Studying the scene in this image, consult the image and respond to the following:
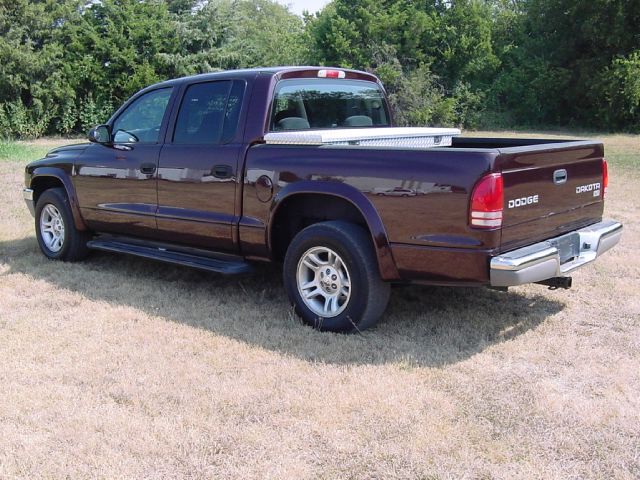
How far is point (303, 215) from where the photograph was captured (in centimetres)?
509

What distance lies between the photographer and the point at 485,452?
125 inches

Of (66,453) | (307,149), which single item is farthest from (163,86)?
(66,453)

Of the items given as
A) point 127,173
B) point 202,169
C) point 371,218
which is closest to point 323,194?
point 371,218

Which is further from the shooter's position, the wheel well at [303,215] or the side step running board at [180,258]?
the side step running board at [180,258]

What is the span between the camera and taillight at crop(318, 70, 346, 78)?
5617 mm

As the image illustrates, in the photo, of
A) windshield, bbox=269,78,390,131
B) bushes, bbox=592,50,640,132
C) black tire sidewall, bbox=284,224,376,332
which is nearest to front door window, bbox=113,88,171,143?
windshield, bbox=269,78,390,131

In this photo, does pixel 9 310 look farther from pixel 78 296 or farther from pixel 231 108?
pixel 231 108

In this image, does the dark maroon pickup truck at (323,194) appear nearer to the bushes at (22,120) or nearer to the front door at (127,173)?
the front door at (127,173)

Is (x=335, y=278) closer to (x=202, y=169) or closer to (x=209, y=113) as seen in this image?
(x=202, y=169)

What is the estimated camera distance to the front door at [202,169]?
522 cm

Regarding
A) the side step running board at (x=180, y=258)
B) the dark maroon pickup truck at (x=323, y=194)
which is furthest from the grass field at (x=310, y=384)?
the dark maroon pickup truck at (x=323, y=194)

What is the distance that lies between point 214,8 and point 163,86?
26.3m

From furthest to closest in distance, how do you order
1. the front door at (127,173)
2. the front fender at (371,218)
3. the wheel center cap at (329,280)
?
the front door at (127,173) → the wheel center cap at (329,280) → the front fender at (371,218)

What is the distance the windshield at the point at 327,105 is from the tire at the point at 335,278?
3.49 ft
